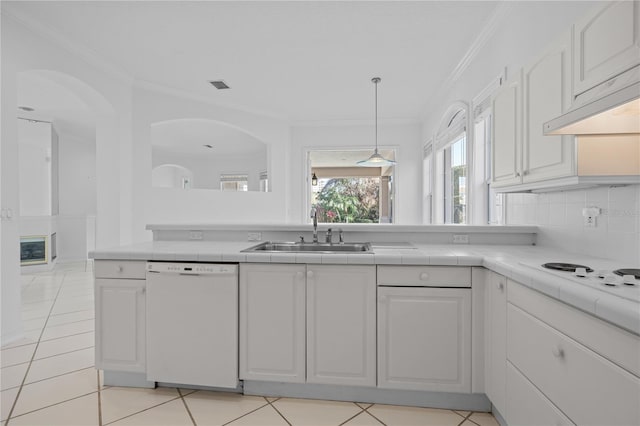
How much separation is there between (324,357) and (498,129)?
1.78 meters

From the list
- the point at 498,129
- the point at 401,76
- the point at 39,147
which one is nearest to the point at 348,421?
the point at 498,129

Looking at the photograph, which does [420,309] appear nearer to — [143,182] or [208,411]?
[208,411]

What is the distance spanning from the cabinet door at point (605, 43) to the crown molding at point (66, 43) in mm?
4010

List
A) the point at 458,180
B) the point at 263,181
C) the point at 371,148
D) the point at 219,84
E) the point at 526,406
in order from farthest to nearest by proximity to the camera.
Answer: the point at 263,181 < the point at 371,148 < the point at 219,84 < the point at 458,180 < the point at 526,406

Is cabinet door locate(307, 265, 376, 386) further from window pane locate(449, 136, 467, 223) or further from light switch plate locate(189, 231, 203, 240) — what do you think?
window pane locate(449, 136, 467, 223)

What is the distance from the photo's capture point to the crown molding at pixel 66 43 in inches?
112

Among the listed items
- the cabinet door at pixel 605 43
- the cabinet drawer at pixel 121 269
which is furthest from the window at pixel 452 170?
the cabinet drawer at pixel 121 269

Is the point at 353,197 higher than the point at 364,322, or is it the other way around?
the point at 353,197

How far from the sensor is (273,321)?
1917 millimetres

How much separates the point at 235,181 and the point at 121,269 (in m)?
7.99

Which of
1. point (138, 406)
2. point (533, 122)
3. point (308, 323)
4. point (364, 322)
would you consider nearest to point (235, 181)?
point (138, 406)

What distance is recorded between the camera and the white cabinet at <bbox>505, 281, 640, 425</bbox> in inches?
34.9

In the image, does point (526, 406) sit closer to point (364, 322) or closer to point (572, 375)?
point (572, 375)

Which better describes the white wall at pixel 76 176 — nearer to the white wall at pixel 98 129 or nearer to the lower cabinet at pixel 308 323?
the white wall at pixel 98 129
